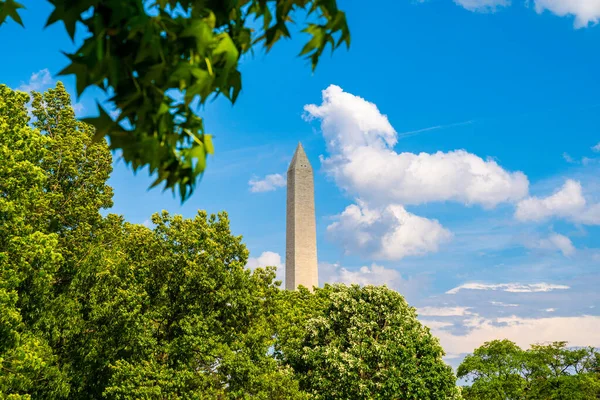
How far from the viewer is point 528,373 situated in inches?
2104

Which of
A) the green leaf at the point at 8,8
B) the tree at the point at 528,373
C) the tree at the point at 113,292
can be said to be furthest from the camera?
the tree at the point at 528,373

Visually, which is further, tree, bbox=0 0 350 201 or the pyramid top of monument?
the pyramid top of monument

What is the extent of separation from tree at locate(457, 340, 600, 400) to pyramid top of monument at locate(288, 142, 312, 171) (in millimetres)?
25317

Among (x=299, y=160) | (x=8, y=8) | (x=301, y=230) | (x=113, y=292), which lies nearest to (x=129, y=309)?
(x=113, y=292)

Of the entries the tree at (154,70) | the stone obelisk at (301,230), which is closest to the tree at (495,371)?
the stone obelisk at (301,230)

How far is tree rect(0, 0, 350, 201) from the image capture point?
247cm

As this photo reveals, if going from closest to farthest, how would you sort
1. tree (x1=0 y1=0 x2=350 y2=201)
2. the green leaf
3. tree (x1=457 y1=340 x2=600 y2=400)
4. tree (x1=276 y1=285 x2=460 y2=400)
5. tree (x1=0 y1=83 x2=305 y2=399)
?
tree (x1=0 y1=0 x2=350 y2=201)
the green leaf
tree (x1=0 y1=83 x2=305 y2=399)
tree (x1=276 y1=285 x2=460 y2=400)
tree (x1=457 y1=340 x2=600 y2=400)

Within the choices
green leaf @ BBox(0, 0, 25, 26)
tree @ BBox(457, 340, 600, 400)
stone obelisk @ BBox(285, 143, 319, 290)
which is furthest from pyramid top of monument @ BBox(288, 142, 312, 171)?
green leaf @ BBox(0, 0, 25, 26)

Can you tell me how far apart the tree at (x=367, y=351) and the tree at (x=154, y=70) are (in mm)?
24662

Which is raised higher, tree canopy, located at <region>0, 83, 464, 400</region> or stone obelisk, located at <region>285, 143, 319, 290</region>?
stone obelisk, located at <region>285, 143, 319, 290</region>

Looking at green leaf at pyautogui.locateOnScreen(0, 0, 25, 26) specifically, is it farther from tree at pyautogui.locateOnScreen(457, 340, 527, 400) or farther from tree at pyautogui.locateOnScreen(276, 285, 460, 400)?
tree at pyautogui.locateOnScreen(457, 340, 527, 400)

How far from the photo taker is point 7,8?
11.0 feet

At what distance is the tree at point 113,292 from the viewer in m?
19.2

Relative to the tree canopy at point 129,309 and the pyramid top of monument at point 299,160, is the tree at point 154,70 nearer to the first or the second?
the tree canopy at point 129,309
